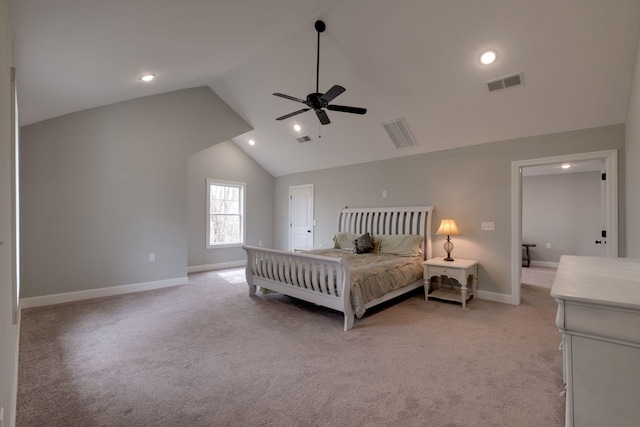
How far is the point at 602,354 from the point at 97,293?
5442 millimetres

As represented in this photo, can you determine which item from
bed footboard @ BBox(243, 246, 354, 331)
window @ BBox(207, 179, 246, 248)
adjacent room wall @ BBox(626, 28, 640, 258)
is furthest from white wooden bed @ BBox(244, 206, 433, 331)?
window @ BBox(207, 179, 246, 248)

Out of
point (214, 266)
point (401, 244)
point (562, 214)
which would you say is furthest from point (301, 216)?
point (562, 214)

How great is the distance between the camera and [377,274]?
368cm

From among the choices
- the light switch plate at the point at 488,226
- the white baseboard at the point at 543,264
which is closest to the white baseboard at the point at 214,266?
the light switch plate at the point at 488,226

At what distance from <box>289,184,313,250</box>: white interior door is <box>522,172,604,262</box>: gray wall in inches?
229

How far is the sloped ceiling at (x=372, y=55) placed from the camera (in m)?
2.35

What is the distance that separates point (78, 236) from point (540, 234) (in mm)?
9836

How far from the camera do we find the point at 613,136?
11.6 ft

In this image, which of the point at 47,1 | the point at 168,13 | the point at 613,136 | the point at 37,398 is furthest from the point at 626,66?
the point at 37,398

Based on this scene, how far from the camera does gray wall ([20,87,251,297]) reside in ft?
13.0

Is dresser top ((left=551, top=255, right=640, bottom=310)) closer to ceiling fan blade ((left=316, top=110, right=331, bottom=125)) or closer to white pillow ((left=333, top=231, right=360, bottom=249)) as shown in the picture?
ceiling fan blade ((left=316, top=110, right=331, bottom=125))

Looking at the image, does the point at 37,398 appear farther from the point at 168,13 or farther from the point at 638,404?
the point at 638,404

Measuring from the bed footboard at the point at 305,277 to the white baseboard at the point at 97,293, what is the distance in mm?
1597

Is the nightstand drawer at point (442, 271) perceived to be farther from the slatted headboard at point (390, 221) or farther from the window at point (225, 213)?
the window at point (225, 213)
